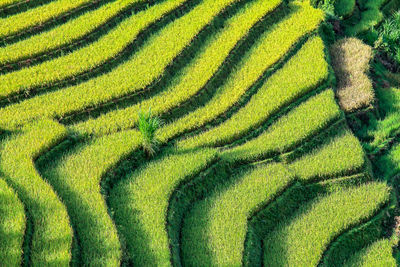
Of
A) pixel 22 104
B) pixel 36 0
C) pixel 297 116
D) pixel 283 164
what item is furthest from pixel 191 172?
pixel 36 0

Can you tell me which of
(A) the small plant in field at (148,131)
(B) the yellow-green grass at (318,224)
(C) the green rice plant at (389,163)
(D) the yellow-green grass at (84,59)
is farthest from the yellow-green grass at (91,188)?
(C) the green rice plant at (389,163)

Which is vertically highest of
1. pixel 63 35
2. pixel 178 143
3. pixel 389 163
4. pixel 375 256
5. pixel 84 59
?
pixel 63 35

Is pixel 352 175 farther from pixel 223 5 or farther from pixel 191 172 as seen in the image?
pixel 223 5

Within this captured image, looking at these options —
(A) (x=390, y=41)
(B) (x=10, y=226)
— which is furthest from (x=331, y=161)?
(B) (x=10, y=226)

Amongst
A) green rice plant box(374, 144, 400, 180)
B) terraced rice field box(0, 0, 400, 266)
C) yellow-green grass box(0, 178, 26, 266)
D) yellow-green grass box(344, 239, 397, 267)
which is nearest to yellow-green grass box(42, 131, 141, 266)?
terraced rice field box(0, 0, 400, 266)

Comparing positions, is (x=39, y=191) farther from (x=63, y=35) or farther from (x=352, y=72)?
(x=352, y=72)

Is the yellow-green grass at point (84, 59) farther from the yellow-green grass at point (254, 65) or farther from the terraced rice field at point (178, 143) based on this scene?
the yellow-green grass at point (254, 65)

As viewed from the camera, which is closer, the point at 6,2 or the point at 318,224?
the point at 318,224
